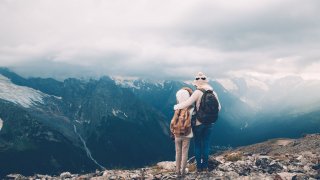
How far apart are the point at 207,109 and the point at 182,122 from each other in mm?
1275

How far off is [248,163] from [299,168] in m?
2.62

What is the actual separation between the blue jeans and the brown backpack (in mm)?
640

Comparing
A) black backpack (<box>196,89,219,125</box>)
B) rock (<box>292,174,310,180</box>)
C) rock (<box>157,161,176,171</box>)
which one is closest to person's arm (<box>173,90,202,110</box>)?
black backpack (<box>196,89,219,125</box>)

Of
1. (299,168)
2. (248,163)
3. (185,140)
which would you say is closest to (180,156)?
(185,140)

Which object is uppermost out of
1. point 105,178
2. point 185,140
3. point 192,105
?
point 192,105

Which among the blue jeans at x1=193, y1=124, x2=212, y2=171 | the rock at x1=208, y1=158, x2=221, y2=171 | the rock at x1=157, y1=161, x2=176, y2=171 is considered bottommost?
the rock at x1=157, y1=161, x2=176, y2=171

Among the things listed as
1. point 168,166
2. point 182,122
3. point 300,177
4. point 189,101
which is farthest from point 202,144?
point 168,166

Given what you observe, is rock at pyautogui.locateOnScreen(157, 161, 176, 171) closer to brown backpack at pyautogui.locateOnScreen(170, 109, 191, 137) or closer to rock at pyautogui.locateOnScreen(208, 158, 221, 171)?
rock at pyautogui.locateOnScreen(208, 158, 221, 171)

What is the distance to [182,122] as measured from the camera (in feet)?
68.7

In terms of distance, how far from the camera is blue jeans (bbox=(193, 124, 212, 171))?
2156cm

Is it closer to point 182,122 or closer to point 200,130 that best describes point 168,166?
point 200,130

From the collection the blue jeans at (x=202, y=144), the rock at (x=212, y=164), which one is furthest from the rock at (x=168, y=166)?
the blue jeans at (x=202, y=144)

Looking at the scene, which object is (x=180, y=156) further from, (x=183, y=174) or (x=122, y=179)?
(x=122, y=179)

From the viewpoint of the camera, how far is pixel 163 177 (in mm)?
21016
